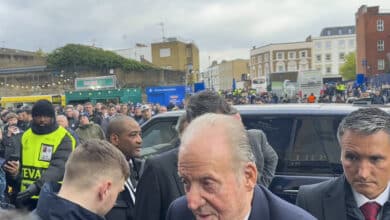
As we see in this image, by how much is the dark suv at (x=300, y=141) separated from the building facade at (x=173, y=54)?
6070 centimetres

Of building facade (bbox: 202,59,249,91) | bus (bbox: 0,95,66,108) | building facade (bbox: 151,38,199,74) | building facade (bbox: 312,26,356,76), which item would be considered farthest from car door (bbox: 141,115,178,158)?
building facade (bbox: 202,59,249,91)

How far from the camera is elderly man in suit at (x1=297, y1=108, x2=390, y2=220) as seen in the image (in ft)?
6.75

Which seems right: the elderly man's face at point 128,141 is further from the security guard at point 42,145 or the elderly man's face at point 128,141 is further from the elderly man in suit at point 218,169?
the elderly man in suit at point 218,169

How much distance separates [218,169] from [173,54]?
215ft

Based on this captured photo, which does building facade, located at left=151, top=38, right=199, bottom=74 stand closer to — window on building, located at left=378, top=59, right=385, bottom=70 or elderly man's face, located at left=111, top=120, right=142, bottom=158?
window on building, located at left=378, top=59, right=385, bottom=70

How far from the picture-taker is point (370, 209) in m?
2.07

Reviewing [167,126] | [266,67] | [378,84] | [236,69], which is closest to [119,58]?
[378,84]

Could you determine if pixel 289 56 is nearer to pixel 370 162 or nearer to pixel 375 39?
pixel 375 39

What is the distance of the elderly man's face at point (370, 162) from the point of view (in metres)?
2.05

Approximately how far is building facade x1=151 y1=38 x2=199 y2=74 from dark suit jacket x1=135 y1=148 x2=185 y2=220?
62.5 metres

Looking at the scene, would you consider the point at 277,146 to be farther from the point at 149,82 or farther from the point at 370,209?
the point at 149,82

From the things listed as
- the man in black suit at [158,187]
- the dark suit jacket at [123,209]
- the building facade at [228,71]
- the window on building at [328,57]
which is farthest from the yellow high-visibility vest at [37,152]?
the building facade at [228,71]

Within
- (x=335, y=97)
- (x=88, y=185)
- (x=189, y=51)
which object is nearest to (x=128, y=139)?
(x=88, y=185)

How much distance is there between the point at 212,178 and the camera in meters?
1.51
